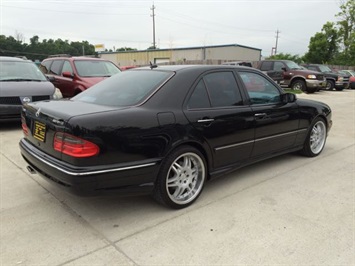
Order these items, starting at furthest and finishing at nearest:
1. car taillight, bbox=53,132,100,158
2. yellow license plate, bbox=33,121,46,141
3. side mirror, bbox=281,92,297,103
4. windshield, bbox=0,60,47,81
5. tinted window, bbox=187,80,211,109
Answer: windshield, bbox=0,60,47,81 → side mirror, bbox=281,92,297,103 → tinted window, bbox=187,80,211,109 → yellow license plate, bbox=33,121,46,141 → car taillight, bbox=53,132,100,158

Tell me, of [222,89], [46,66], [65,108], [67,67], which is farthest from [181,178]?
[46,66]

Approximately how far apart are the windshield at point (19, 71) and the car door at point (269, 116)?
216 inches

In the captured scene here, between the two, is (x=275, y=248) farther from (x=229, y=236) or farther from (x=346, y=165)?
(x=346, y=165)

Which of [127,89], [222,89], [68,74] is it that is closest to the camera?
[127,89]

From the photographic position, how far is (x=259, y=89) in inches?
169

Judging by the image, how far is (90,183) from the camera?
2.69 metres

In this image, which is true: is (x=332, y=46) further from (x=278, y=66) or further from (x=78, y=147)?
(x=78, y=147)

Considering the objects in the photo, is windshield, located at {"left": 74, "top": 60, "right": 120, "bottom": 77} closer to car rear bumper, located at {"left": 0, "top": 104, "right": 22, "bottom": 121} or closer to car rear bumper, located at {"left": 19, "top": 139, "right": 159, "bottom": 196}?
car rear bumper, located at {"left": 0, "top": 104, "right": 22, "bottom": 121}

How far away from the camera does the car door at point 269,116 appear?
4066 mm

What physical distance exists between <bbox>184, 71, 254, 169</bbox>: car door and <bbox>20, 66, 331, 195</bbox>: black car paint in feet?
0.04

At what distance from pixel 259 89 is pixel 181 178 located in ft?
5.93

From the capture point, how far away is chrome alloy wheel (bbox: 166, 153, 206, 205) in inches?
129

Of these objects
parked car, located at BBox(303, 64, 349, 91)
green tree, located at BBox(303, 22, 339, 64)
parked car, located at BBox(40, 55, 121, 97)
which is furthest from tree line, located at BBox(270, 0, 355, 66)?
parked car, located at BBox(40, 55, 121, 97)

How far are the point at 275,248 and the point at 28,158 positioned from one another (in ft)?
8.68
